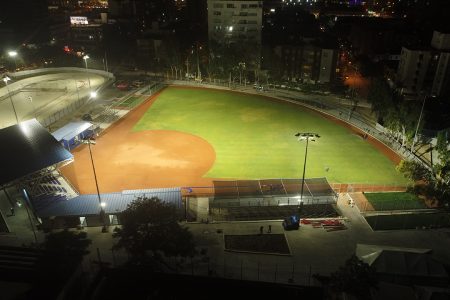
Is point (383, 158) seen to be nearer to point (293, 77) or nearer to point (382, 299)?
point (382, 299)

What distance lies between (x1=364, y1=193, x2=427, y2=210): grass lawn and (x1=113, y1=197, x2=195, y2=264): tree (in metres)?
20.5

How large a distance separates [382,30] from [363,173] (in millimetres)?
73772

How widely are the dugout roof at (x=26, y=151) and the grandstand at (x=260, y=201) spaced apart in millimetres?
14048

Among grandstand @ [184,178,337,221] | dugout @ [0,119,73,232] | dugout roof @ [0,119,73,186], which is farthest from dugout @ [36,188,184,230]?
dugout roof @ [0,119,73,186]

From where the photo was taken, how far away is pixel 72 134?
47.7 m

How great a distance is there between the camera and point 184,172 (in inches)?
1662

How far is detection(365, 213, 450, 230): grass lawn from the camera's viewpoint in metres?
32.6

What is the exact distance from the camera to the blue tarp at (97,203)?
1256 inches

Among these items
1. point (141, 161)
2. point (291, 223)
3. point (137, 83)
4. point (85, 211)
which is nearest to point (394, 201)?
point (291, 223)

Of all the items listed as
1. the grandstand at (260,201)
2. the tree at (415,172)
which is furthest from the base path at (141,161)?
the tree at (415,172)

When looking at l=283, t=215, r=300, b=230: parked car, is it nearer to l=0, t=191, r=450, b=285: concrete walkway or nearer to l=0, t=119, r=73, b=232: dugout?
l=0, t=191, r=450, b=285: concrete walkway

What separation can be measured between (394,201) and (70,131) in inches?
1608

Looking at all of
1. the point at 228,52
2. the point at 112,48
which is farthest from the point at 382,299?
the point at 112,48

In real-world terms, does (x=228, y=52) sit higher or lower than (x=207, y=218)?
higher
